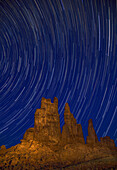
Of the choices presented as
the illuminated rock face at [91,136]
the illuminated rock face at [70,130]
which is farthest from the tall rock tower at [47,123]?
the illuminated rock face at [91,136]

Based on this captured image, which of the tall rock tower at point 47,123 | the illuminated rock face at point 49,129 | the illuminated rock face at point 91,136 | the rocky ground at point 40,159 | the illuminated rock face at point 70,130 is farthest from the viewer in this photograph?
the illuminated rock face at point 91,136

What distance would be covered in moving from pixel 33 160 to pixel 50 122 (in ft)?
86.2

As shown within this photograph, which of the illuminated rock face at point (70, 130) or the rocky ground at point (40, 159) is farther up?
the illuminated rock face at point (70, 130)

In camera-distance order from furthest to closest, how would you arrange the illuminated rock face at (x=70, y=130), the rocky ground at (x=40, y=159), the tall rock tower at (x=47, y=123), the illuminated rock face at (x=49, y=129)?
the illuminated rock face at (x=70, y=130), the illuminated rock face at (x=49, y=129), the tall rock tower at (x=47, y=123), the rocky ground at (x=40, y=159)

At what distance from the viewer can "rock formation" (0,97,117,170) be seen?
A: 122ft

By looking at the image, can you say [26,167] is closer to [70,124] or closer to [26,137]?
A: [26,137]

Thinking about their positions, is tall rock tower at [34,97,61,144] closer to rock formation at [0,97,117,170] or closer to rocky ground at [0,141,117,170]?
rock formation at [0,97,117,170]

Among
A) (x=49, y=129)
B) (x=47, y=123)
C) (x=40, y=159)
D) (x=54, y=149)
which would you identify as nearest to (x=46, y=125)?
(x=47, y=123)

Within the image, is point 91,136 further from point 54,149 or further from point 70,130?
point 54,149

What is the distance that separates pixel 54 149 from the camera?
5509 cm

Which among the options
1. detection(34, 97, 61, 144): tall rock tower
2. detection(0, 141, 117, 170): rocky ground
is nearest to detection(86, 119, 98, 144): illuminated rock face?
detection(34, 97, 61, 144): tall rock tower

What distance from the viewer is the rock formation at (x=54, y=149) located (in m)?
37.1

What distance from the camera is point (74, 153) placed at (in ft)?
170

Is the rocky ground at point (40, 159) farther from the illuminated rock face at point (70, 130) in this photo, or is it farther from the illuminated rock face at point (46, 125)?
the illuminated rock face at point (70, 130)
